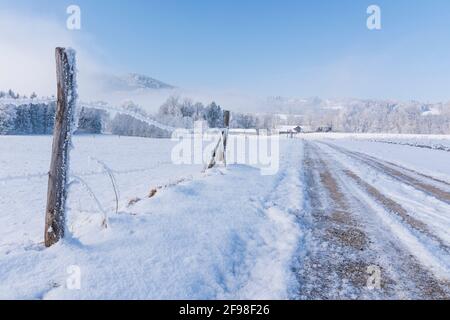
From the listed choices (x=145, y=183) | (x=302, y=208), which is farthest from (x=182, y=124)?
(x=302, y=208)

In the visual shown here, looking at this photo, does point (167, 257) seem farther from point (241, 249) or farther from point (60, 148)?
point (60, 148)

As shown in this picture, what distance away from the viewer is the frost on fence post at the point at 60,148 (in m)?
4.60

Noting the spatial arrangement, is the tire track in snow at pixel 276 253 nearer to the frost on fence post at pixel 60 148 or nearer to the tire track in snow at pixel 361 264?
the tire track in snow at pixel 361 264

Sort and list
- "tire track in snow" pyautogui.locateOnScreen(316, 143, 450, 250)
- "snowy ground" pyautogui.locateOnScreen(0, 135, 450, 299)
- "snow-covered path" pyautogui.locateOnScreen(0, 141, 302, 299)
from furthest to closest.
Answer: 1. "tire track in snow" pyautogui.locateOnScreen(316, 143, 450, 250)
2. "snowy ground" pyautogui.locateOnScreen(0, 135, 450, 299)
3. "snow-covered path" pyautogui.locateOnScreen(0, 141, 302, 299)

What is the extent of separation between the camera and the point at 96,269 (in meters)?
4.01

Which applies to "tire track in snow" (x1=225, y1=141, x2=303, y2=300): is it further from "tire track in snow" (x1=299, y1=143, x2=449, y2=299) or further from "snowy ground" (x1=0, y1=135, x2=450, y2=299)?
"tire track in snow" (x1=299, y1=143, x2=449, y2=299)

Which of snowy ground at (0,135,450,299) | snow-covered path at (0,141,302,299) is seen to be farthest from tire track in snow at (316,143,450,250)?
snow-covered path at (0,141,302,299)

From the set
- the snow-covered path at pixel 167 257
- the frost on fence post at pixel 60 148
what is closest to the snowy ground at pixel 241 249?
the snow-covered path at pixel 167 257

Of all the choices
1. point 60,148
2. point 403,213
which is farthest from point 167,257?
point 403,213

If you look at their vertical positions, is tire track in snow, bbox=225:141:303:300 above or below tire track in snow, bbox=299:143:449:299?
above

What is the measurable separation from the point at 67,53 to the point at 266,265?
3696mm

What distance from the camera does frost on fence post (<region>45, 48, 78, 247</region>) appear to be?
15.1ft

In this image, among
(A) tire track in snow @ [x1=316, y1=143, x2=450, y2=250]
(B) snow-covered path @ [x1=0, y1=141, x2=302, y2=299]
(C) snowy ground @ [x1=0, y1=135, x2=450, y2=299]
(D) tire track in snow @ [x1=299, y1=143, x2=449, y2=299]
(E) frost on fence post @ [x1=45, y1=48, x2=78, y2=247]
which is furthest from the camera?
(A) tire track in snow @ [x1=316, y1=143, x2=450, y2=250]
